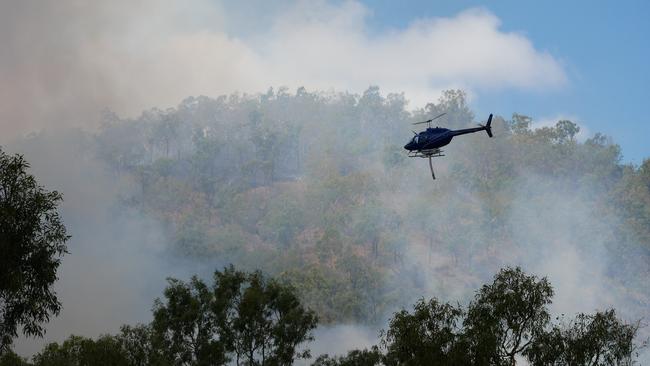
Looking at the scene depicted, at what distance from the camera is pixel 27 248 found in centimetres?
3155

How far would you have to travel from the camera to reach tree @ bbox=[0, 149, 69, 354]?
31359mm

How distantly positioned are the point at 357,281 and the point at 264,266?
25.1 metres

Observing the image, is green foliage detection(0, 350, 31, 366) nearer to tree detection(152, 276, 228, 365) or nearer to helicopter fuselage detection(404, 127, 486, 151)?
tree detection(152, 276, 228, 365)

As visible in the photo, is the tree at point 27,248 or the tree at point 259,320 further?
the tree at point 259,320

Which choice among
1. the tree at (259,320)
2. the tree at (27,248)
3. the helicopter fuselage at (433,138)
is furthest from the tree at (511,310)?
the helicopter fuselage at (433,138)

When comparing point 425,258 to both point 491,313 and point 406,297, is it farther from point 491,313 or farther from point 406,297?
point 491,313

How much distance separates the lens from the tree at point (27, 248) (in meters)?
31.4

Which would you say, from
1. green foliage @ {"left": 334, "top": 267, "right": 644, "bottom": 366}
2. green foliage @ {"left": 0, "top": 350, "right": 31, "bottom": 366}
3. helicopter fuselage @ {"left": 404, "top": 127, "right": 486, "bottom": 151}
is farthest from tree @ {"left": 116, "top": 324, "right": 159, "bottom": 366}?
helicopter fuselage @ {"left": 404, "top": 127, "right": 486, "bottom": 151}

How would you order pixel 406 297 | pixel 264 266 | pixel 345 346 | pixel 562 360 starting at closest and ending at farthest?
pixel 562 360 → pixel 345 346 → pixel 406 297 → pixel 264 266

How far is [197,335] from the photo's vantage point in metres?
51.1

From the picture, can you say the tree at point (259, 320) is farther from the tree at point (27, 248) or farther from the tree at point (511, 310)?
the tree at point (27, 248)

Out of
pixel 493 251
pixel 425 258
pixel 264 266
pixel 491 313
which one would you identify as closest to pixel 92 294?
pixel 264 266

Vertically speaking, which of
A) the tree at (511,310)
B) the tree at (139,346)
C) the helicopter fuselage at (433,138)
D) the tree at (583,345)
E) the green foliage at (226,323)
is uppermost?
the helicopter fuselage at (433,138)

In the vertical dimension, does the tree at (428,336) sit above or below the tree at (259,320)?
below
